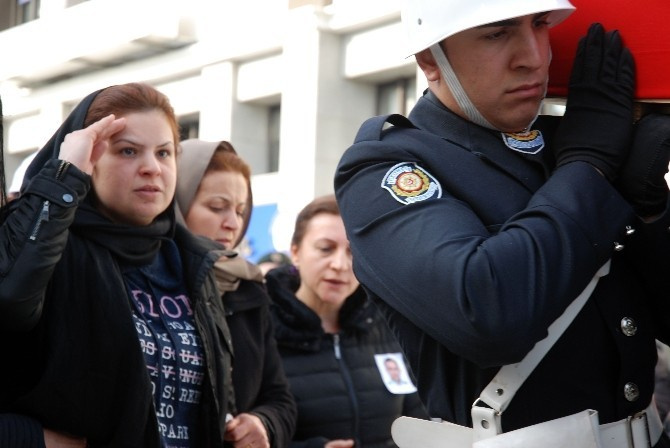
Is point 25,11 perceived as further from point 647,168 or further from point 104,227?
point 647,168

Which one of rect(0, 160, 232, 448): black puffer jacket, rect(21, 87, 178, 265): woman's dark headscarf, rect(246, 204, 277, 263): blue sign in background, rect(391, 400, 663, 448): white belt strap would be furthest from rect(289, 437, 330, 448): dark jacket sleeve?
rect(246, 204, 277, 263): blue sign in background

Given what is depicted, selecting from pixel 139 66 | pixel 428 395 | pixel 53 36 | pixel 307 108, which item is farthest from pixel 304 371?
pixel 53 36

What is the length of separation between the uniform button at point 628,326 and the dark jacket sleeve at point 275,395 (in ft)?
7.15

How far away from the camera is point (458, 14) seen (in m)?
2.52

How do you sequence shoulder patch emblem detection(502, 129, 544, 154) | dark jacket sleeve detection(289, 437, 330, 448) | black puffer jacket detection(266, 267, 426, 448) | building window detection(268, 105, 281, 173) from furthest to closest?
1. building window detection(268, 105, 281, 173)
2. black puffer jacket detection(266, 267, 426, 448)
3. dark jacket sleeve detection(289, 437, 330, 448)
4. shoulder patch emblem detection(502, 129, 544, 154)

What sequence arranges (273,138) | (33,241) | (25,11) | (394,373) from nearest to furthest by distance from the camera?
(33,241) < (394,373) < (273,138) < (25,11)

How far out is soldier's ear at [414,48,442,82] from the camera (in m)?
2.67

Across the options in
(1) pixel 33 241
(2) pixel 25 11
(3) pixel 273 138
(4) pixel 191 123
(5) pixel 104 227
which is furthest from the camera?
(2) pixel 25 11

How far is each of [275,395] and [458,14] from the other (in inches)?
93.3

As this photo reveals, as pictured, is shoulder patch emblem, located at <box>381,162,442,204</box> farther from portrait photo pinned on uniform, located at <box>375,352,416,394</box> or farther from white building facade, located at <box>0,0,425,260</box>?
white building facade, located at <box>0,0,425,260</box>

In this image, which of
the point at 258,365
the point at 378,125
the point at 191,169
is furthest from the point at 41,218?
the point at 191,169

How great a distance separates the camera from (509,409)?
246 cm

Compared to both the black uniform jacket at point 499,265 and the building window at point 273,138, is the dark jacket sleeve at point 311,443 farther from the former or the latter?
the building window at point 273,138

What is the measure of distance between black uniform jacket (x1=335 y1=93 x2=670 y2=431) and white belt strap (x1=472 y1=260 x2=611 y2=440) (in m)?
0.03
